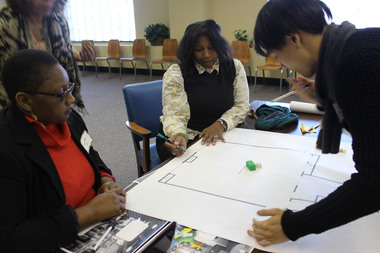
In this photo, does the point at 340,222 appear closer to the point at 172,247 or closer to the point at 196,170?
the point at 172,247

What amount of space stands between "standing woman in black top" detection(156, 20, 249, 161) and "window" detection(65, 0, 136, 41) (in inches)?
245

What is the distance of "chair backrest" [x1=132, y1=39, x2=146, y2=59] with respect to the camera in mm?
6863

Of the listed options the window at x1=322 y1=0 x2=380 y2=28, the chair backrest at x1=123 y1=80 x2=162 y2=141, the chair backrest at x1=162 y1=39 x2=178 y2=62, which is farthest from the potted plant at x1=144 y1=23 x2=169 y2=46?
the chair backrest at x1=123 y1=80 x2=162 y2=141

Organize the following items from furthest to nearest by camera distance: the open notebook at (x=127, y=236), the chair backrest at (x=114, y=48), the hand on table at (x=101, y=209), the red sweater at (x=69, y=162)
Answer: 1. the chair backrest at (x=114, y=48)
2. the red sweater at (x=69, y=162)
3. the hand on table at (x=101, y=209)
4. the open notebook at (x=127, y=236)

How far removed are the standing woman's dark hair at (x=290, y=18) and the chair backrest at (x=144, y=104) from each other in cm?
124

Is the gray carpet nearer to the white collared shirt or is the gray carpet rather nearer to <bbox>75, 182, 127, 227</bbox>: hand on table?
the white collared shirt

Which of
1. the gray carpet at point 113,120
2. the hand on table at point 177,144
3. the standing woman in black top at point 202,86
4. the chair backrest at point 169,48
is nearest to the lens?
the hand on table at point 177,144

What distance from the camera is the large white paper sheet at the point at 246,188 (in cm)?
74

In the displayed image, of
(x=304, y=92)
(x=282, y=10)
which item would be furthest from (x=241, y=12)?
(x=282, y=10)

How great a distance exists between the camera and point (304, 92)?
3.70ft

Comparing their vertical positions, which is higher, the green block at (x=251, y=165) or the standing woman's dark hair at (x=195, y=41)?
the standing woman's dark hair at (x=195, y=41)

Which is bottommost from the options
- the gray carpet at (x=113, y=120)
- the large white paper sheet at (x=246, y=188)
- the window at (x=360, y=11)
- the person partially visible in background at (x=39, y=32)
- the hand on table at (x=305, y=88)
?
the gray carpet at (x=113, y=120)

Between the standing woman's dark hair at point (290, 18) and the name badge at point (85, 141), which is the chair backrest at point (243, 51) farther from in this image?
the standing woman's dark hair at point (290, 18)

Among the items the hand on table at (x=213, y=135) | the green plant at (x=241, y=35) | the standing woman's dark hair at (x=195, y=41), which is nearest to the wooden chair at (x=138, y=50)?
the green plant at (x=241, y=35)
